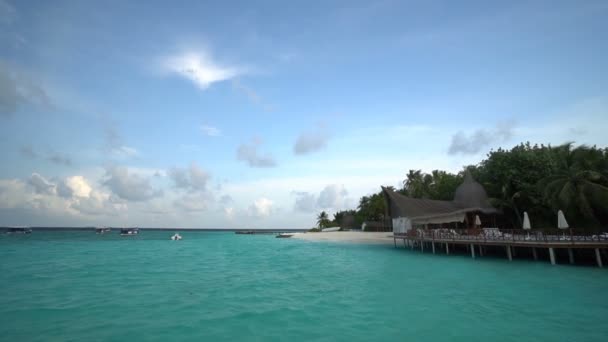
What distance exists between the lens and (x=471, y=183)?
2967 cm

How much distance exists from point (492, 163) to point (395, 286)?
20.4m

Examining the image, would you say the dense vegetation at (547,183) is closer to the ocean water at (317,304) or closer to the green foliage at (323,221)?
the ocean water at (317,304)

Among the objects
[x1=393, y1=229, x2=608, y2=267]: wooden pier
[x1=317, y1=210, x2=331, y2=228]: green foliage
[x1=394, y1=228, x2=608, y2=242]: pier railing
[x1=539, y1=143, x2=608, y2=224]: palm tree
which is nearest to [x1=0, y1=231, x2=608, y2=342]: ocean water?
[x1=393, y1=229, x2=608, y2=267]: wooden pier

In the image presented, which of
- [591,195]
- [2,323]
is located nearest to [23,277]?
[2,323]

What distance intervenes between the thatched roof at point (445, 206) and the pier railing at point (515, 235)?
1.58m

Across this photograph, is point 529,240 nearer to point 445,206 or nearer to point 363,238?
point 445,206

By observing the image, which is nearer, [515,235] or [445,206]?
[515,235]

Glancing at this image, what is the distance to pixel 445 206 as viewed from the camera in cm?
2883

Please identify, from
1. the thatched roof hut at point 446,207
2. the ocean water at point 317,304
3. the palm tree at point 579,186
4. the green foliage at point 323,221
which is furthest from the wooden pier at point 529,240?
the green foliage at point 323,221

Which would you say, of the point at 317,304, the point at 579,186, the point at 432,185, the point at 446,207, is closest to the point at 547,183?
the point at 579,186

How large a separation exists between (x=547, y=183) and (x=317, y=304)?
1907cm

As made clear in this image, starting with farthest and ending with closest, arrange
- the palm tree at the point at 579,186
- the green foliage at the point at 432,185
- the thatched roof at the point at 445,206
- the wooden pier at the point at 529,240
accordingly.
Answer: the green foliage at the point at 432,185 → the thatched roof at the point at 445,206 → the palm tree at the point at 579,186 → the wooden pier at the point at 529,240

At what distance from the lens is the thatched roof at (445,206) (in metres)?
27.0

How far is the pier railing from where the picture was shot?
57.2 feet
